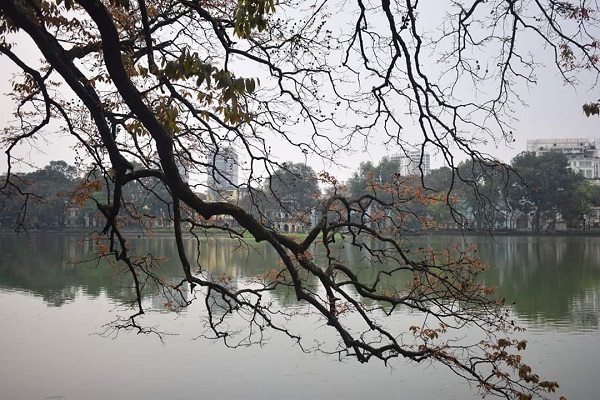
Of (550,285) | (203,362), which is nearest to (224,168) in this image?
(203,362)

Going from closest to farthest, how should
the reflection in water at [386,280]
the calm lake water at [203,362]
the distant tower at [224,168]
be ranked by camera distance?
the distant tower at [224,168], the calm lake water at [203,362], the reflection in water at [386,280]

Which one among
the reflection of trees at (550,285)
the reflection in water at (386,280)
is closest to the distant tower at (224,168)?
the reflection in water at (386,280)

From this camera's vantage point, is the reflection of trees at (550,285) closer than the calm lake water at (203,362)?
No

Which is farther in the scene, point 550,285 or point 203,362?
point 550,285

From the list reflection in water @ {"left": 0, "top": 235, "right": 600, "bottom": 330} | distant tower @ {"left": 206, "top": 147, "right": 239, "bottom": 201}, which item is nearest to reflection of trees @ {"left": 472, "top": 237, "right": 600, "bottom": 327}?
reflection in water @ {"left": 0, "top": 235, "right": 600, "bottom": 330}

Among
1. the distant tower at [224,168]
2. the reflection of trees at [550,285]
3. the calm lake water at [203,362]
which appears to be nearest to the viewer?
the distant tower at [224,168]

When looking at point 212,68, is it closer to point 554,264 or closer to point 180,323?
point 180,323

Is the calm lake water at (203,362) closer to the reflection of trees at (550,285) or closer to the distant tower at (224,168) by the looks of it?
the reflection of trees at (550,285)

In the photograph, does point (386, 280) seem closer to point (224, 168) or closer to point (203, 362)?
point (203, 362)

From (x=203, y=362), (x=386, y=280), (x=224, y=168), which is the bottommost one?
(x=203, y=362)

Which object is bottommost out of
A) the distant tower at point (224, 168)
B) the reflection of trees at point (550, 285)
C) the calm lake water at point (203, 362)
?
the calm lake water at point (203, 362)

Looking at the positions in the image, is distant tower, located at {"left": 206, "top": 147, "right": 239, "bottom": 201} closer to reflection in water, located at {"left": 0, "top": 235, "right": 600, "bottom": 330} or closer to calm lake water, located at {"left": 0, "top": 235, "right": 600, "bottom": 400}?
calm lake water, located at {"left": 0, "top": 235, "right": 600, "bottom": 400}

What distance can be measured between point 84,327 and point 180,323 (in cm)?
135

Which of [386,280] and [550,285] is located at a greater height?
[386,280]
